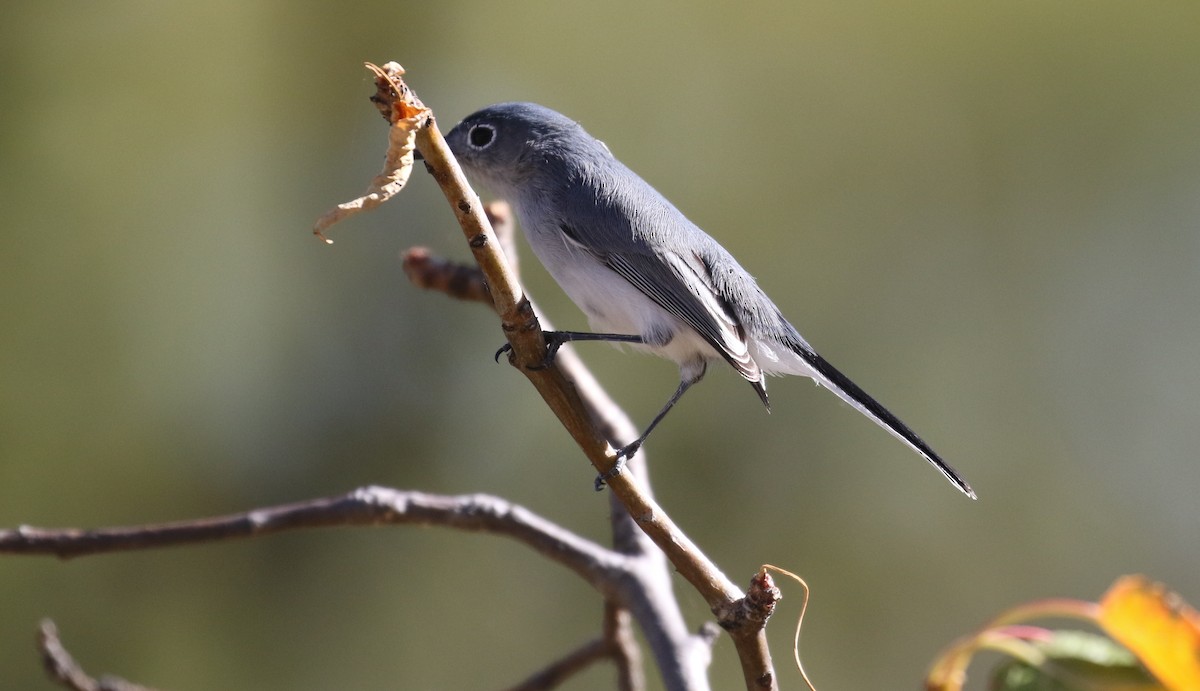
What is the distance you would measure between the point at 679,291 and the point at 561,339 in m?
0.33

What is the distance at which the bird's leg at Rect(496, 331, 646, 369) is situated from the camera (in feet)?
2.99

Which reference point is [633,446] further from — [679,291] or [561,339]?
[679,291]

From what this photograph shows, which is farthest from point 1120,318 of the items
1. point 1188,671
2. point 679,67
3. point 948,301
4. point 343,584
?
point 1188,671

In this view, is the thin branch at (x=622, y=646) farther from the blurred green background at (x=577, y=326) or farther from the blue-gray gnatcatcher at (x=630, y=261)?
the blurred green background at (x=577, y=326)

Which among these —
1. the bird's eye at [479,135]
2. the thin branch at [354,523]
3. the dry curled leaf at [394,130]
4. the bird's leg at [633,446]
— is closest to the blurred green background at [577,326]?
the bird's eye at [479,135]

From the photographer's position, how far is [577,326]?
281 centimetres

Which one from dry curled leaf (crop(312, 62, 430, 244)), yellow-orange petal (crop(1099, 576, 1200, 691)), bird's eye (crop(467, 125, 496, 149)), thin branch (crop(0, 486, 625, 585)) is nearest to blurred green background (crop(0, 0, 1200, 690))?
bird's eye (crop(467, 125, 496, 149))

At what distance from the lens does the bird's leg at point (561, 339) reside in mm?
911

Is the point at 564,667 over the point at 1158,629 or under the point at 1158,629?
under

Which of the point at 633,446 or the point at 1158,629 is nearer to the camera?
the point at 1158,629

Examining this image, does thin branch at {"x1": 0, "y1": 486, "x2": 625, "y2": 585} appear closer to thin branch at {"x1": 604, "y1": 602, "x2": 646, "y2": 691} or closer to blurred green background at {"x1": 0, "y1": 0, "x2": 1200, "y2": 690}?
thin branch at {"x1": 604, "y1": 602, "x2": 646, "y2": 691}

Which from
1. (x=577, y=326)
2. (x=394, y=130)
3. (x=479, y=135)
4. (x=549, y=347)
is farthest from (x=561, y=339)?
(x=577, y=326)

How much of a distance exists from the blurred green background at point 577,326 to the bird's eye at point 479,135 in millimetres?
1246

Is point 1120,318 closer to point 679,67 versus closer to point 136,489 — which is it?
point 679,67
